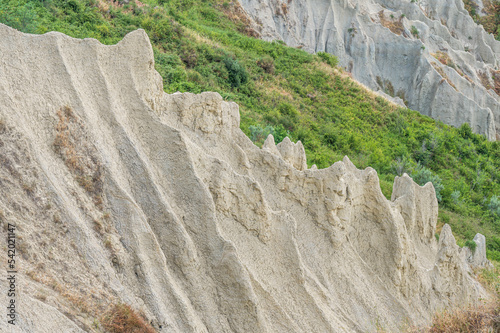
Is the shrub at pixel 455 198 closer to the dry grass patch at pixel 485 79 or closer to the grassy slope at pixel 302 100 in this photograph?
the grassy slope at pixel 302 100

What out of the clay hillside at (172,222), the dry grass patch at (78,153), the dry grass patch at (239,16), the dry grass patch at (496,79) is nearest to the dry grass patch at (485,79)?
the dry grass patch at (496,79)

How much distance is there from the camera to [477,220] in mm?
23766

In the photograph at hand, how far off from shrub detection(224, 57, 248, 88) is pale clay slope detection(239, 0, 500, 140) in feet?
47.2

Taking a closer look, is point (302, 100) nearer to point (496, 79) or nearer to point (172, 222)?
point (172, 222)

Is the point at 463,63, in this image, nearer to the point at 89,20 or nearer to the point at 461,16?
the point at 461,16

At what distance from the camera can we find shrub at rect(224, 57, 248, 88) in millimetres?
27891

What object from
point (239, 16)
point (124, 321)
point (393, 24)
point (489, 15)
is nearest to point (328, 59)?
point (239, 16)

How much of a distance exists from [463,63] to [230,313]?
169 ft

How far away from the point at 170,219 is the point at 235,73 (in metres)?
21.0

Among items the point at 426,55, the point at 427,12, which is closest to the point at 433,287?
the point at 426,55

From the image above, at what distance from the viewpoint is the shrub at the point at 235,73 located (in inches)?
1098

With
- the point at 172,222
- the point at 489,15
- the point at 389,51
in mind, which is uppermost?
the point at 172,222

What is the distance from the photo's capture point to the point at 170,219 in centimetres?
819

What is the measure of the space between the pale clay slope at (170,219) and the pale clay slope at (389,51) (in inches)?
1284
